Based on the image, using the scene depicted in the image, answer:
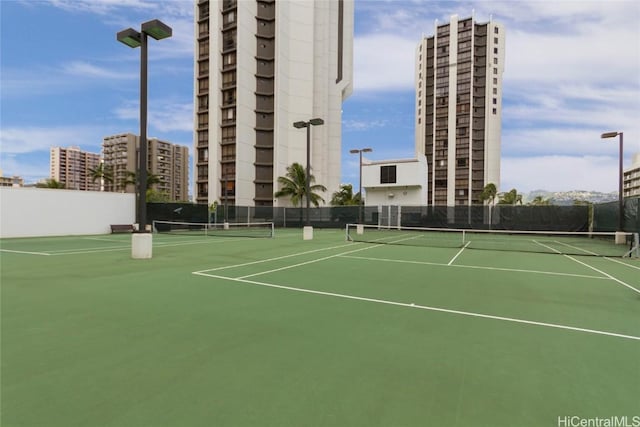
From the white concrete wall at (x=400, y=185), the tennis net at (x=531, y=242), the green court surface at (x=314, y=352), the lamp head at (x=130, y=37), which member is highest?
the lamp head at (x=130, y=37)

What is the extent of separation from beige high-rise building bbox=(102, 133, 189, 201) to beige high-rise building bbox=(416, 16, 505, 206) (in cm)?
10306

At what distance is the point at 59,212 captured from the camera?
78.0 feet

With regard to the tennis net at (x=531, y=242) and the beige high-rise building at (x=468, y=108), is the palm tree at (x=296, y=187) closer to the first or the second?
the tennis net at (x=531, y=242)

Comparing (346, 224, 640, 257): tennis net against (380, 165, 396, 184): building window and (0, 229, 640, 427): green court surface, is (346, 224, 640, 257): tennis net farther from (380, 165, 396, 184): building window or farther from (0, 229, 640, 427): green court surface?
(380, 165, 396, 184): building window

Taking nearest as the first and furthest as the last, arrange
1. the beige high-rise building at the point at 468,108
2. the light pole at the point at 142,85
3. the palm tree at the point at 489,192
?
the light pole at the point at 142,85, the palm tree at the point at 489,192, the beige high-rise building at the point at 468,108

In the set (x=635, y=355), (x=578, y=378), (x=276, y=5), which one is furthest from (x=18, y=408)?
(x=276, y=5)

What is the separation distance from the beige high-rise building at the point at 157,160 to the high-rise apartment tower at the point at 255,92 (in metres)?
84.2

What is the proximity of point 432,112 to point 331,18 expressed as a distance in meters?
39.2

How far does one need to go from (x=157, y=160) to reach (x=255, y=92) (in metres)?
106

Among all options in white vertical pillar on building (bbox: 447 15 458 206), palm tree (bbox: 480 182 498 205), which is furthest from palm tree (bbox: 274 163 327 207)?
white vertical pillar on building (bbox: 447 15 458 206)

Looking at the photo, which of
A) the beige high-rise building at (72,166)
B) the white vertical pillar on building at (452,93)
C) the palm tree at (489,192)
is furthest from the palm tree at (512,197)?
the beige high-rise building at (72,166)

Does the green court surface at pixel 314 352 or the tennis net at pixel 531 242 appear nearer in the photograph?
the green court surface at pixel 314 352

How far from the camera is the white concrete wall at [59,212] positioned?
21.5 m

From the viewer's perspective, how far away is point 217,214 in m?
35.9
